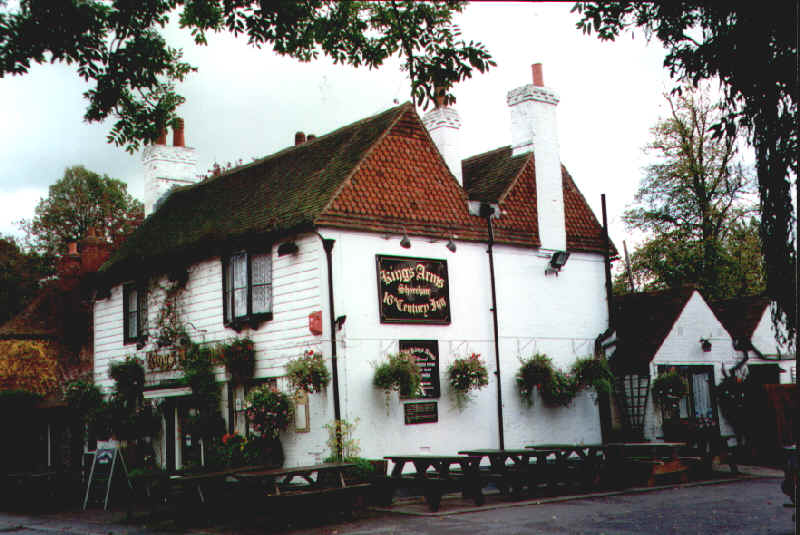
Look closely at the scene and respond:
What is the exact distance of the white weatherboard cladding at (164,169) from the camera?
2581 cm

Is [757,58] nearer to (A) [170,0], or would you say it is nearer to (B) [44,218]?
(A) [170,0]

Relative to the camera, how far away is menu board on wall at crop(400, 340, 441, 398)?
1739 cm

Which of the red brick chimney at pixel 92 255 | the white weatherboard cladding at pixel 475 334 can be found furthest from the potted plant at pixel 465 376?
the red brick chimney at pixel 92 255

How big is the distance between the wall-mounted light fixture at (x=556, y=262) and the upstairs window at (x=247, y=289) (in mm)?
6536

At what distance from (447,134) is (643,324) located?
6743mm

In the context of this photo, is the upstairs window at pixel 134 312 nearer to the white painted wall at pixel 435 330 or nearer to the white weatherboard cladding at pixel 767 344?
the white painted wall at pixel 435 330

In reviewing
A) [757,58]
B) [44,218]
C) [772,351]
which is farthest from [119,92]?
[44,218]

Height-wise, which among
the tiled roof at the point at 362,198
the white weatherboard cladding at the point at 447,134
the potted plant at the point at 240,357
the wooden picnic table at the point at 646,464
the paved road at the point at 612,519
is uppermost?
the white weatherboard cladding at the point at 447,134

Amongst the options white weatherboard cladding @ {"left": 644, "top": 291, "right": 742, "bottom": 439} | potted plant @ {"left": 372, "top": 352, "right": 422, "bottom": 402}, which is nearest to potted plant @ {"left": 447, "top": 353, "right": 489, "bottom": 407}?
potted plant @ {"left": 372, "top": 352, "right": 422, "bottom": 402}

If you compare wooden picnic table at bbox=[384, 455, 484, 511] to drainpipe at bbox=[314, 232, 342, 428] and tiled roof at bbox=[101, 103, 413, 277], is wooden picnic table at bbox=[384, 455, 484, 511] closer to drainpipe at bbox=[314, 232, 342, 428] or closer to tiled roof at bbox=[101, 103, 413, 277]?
drainpipe at bbox=[314, 232, 342, 428]

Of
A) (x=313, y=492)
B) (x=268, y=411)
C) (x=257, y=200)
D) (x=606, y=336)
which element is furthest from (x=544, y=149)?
(x=313, y=492)

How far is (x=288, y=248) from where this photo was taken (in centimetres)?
1692

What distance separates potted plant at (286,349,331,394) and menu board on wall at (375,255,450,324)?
1.78 m

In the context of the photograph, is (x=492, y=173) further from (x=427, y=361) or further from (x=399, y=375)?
(x=399, y=375)
